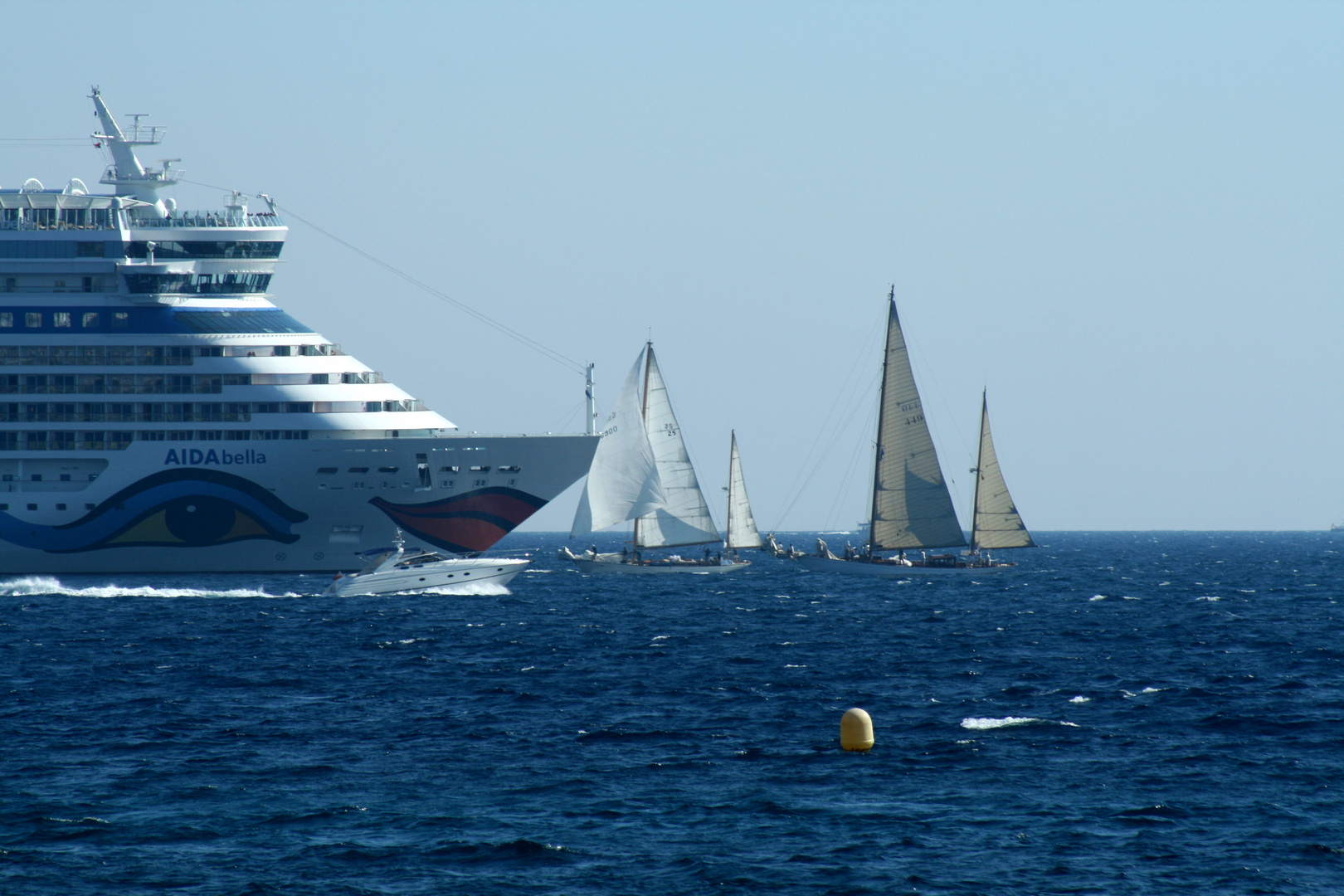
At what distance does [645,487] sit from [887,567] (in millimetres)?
14999

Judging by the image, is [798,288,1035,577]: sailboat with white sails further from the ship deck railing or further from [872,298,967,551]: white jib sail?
the ship deck railing

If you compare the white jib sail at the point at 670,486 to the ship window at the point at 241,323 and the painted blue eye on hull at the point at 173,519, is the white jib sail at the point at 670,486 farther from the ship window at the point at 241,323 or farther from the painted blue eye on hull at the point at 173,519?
the painted blue eye on hull at the point at 173,519

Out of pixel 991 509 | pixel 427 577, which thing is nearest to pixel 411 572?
pixel 427 577

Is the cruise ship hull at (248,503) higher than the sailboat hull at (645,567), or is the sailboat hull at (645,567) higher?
the cruise ship hull at (248,503)

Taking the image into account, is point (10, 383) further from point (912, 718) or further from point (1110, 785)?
point (1110, 785)

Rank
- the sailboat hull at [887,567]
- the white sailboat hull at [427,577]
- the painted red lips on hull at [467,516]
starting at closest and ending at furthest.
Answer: the white sailboat hull at [427,577]
the painted red lips on hull at [467,516]
the sailboat hull at [887,567]

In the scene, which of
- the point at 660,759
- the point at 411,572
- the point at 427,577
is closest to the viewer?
the point at 660,759

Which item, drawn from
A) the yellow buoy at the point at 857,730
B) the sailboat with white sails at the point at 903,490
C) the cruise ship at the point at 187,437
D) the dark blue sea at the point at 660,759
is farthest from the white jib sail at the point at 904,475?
the yellow buoy at the point at 857,730

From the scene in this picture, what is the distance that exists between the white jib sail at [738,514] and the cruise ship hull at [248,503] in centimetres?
2744

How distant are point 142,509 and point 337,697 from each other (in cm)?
3862

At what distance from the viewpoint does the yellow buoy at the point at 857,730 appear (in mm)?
29922

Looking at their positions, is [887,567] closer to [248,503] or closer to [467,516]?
[467,516]

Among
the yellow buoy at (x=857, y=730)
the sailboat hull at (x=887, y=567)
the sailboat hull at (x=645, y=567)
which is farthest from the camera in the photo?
the sailboat hull at (x=645, y=567)

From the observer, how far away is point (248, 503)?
72.2m
